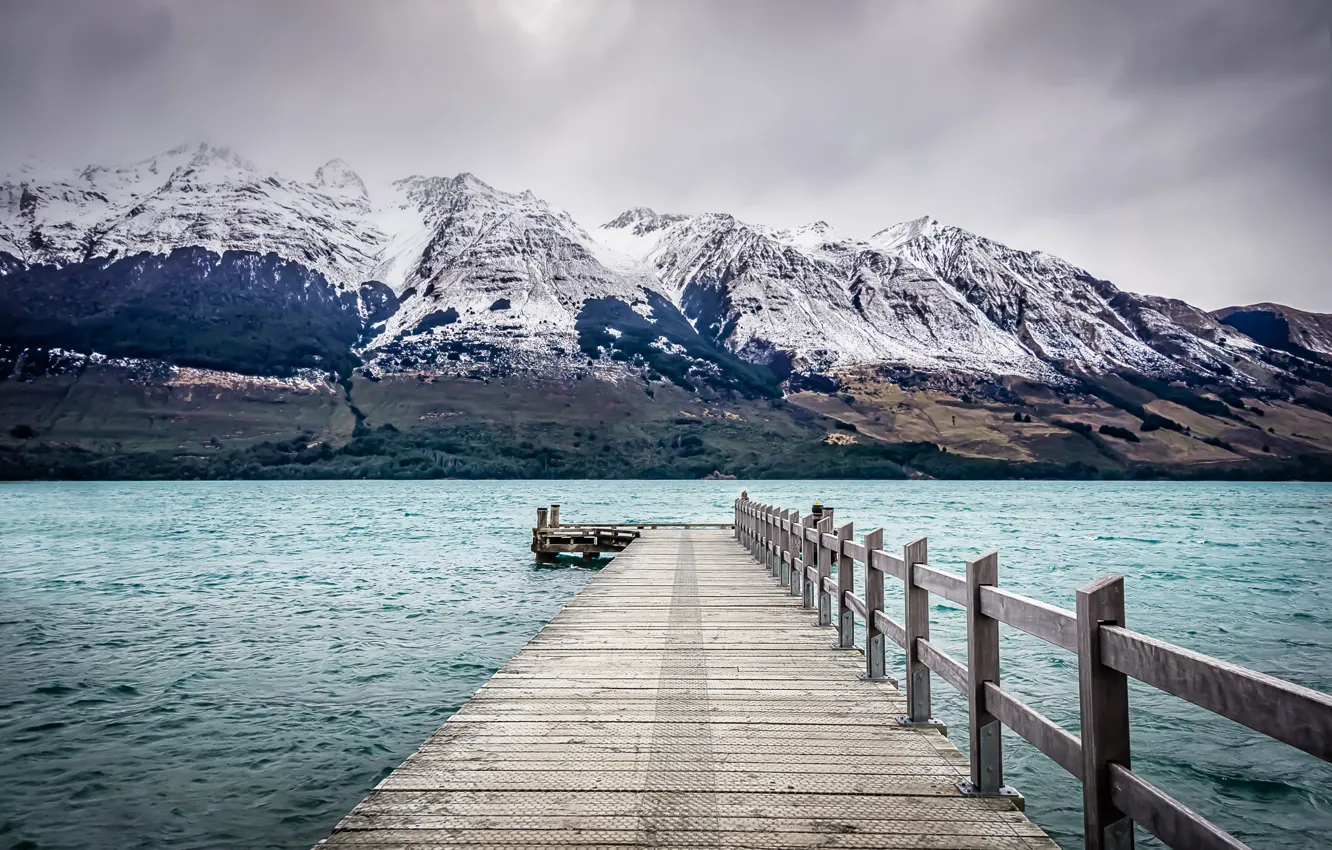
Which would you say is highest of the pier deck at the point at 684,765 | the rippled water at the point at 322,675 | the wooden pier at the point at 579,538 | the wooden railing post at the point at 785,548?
the wooden railing post at the point at 785,548

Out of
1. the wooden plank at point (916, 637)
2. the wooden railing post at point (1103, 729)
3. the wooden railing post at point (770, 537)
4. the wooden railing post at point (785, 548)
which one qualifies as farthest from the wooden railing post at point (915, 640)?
the wooden railing post at point (770, 537)

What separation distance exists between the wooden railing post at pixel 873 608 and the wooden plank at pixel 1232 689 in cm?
320

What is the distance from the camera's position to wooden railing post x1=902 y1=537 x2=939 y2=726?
217 inches

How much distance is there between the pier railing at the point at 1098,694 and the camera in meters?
2.36

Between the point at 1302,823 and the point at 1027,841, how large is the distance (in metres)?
6.07

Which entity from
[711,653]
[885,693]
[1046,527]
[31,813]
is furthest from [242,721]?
[1046,527]

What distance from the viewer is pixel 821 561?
32.1 feet

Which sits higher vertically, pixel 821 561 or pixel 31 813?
pixel 821 561

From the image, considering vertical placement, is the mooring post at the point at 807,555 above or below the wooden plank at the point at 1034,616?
below

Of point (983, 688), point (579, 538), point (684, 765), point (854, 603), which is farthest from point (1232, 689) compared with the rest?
point (579, 538)

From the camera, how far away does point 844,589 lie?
8219 mm

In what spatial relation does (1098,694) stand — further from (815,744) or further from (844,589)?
(844,589)

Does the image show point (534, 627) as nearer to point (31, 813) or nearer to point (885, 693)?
point (31, 813)

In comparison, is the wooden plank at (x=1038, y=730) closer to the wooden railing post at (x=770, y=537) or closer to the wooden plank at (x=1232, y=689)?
the wooden plank at (x=1232, y=689)
